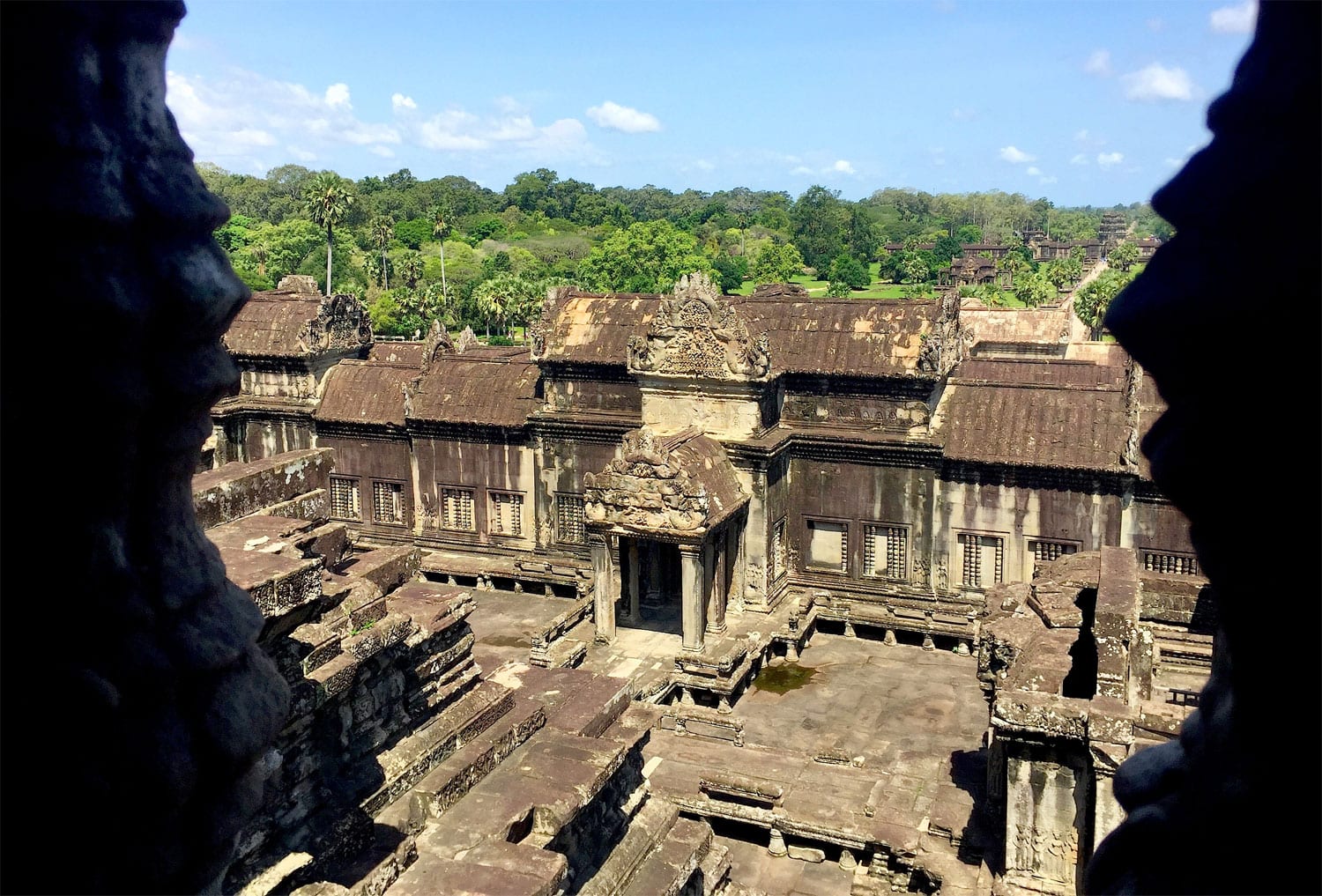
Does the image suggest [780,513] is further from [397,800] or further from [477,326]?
[477,326]

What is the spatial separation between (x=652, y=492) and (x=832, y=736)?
6.07 metres

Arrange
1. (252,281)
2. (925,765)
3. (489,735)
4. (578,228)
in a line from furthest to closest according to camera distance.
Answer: (578,228), (252,281), (925,765), (489,735)

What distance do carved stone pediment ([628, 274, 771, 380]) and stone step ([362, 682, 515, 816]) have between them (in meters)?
12.9

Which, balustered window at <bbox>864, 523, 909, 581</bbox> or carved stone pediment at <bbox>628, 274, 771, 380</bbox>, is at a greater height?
carved stone pediment at <bbox>628, 274, 771, 380</bbox>

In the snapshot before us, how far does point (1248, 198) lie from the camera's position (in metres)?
2.43

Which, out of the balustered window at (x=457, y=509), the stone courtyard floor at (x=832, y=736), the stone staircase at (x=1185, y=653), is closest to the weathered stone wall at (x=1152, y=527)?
the stone courtyard floor at (x=832, y=736)

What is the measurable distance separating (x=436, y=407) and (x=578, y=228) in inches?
5461

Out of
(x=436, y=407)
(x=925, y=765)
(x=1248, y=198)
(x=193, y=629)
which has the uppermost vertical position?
(x=1248, y=198)

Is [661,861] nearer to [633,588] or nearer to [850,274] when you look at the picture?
[633,588]

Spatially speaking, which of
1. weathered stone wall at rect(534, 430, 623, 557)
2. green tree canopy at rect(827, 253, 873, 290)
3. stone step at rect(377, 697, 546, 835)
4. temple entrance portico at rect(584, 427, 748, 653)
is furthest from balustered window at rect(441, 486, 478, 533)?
green tree canopy at rect(827, 253, 873, 290)

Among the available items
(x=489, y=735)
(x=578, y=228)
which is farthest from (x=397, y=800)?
Answer: (x=578, y=228)

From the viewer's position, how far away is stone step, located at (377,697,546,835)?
11.3 metres

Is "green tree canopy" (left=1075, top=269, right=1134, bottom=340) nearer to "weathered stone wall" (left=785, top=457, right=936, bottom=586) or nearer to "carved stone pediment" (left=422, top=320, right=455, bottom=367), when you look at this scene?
"weathered stone wall" (left=785, top=457, right=936, bottom=586)

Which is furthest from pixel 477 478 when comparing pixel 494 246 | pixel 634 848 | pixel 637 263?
pixel 494 246
